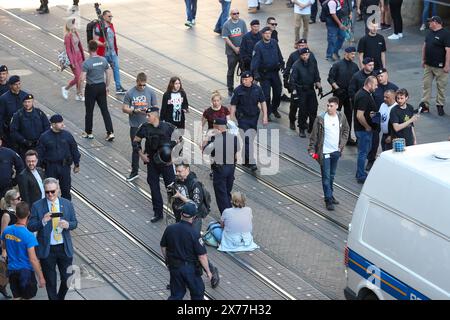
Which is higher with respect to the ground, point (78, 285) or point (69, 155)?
point (69, 155)

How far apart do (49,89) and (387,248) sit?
474 inches

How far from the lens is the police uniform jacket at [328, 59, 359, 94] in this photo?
19.0 m

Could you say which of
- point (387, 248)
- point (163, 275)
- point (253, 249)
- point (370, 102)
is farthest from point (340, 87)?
point (387, 248)

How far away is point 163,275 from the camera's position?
14.3 meters

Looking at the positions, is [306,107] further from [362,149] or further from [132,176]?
[132,176]

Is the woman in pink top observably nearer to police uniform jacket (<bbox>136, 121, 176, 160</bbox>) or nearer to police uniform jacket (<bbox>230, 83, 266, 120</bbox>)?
police uniform jacket (<bbox>230, 83, 266, 120</bbox>)

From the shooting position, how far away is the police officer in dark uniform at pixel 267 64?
19969 millimetres

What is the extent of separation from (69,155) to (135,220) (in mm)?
1433

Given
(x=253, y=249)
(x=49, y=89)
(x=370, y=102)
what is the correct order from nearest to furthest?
Result: (x=253, y=249) → (x=370, y=102) → (x=49, y=89)

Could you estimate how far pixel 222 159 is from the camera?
51.0 ft

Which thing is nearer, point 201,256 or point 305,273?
point 201,256

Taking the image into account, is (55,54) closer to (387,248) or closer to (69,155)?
(69,155)

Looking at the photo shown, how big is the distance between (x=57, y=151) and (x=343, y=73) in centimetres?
592

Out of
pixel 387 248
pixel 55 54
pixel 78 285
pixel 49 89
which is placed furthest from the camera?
pixel 55 54
